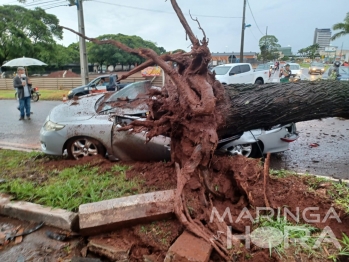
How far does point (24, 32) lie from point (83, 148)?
35.0 metres

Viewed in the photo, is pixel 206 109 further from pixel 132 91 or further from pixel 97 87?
pixel 97 87

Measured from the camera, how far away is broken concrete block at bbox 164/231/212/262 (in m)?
2.10

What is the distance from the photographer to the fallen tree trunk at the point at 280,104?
331cm

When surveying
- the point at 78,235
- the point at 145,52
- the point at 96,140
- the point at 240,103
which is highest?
the point at 145,52

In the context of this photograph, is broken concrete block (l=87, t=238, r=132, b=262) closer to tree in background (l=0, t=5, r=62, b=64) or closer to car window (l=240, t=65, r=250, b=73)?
car window (l=240, t=65, r=250, b=73)

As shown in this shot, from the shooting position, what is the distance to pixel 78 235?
277 centimetres

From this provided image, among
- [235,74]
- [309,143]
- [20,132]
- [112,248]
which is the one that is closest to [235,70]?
[235,74]

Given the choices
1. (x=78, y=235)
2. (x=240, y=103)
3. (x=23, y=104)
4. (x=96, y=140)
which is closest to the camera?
(x=78, y=235)

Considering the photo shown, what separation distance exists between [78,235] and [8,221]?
3.15ft

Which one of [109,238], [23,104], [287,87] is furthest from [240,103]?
[23,104]

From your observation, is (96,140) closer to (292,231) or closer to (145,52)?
(145,52)

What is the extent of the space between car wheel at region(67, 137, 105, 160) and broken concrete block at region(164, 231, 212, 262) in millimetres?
2530

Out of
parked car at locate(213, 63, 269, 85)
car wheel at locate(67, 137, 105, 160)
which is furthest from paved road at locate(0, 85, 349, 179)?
parked car at locate(213, 63, 269, 85)

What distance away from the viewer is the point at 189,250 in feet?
7.10
